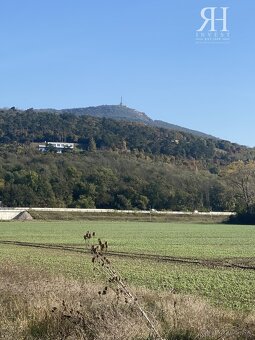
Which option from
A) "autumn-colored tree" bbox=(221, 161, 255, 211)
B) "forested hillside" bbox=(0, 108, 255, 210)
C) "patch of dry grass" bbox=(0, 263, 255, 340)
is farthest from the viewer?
"autumn-colored tree" bbox=(221, 161, 255, 211)

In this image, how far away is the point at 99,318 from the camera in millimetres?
9406

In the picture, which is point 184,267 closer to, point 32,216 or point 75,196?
point 32,216

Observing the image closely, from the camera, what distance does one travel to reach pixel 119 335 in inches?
338

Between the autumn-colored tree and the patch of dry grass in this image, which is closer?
the patch of dry grass

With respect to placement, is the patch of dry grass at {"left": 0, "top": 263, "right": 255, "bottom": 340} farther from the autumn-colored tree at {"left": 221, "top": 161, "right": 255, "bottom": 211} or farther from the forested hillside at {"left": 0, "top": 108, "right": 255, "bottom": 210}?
the autumn-colored tree at {"left": 221, "top": 161, "right": 255, "bottom": 211}

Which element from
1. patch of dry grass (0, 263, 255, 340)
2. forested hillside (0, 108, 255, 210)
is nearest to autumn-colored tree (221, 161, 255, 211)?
forested hillside (0, 108, 255, 210)

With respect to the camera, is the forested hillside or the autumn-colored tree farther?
the autumn-colored tree

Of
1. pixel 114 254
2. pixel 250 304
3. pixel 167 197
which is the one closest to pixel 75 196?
pixel 167 197

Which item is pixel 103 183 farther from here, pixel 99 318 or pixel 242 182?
pixel 99 318

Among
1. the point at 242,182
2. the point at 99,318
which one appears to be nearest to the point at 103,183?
the point at 242,182

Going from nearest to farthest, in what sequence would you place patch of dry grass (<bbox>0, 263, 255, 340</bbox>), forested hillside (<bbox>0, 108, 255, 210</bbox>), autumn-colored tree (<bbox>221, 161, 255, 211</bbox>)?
patch of dry grass (<bbox>0, 263, 255, 340</bbox>) → forested hillside (<bbox>0, 108, 255, 210</bbox>) → autumn-colored tree (<bbox>221, 161, 255, 211</bbox>)

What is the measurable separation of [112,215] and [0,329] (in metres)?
94.9

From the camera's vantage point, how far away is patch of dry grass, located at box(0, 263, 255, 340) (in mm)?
9023

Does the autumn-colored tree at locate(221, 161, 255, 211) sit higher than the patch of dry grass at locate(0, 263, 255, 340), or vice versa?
the autumn-colored tree at locate(221, 161, 255, 211)
